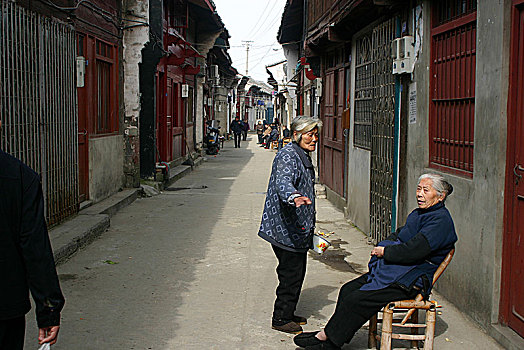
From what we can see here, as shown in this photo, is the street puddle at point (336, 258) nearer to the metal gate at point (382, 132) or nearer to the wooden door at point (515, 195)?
Answer: the metal gate at point (382, 132)

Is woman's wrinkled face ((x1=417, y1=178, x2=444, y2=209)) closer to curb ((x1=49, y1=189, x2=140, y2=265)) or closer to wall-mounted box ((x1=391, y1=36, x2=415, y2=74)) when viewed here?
wall-mounted box ((x1=391, y1=36, x2=415, y2=74))

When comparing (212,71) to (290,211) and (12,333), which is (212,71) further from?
(12,333)

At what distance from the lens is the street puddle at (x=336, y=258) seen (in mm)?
7822

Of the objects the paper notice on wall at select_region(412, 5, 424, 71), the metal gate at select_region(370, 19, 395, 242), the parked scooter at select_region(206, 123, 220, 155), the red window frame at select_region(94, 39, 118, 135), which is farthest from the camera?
the parked scooter at select_region(206, 123, 220, 155)

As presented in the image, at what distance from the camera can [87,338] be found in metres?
5.16

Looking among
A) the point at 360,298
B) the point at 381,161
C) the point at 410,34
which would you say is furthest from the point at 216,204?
the point at 360,298

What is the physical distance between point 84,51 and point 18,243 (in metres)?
8.27

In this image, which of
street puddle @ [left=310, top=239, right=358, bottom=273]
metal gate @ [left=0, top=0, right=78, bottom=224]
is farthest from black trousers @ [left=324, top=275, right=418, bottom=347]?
metal gate @ [left=0, top=0, right=78, bottom=224]

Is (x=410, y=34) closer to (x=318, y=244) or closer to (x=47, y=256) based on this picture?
(x=318, y=244)

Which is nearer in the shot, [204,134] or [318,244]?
[318,244]

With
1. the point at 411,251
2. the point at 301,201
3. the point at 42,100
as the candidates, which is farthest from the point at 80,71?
the point at 411,251

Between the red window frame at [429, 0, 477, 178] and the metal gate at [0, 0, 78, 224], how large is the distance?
4602mm

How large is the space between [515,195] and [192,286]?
3.40m

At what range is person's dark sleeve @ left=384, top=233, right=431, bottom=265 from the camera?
4.45 metres
